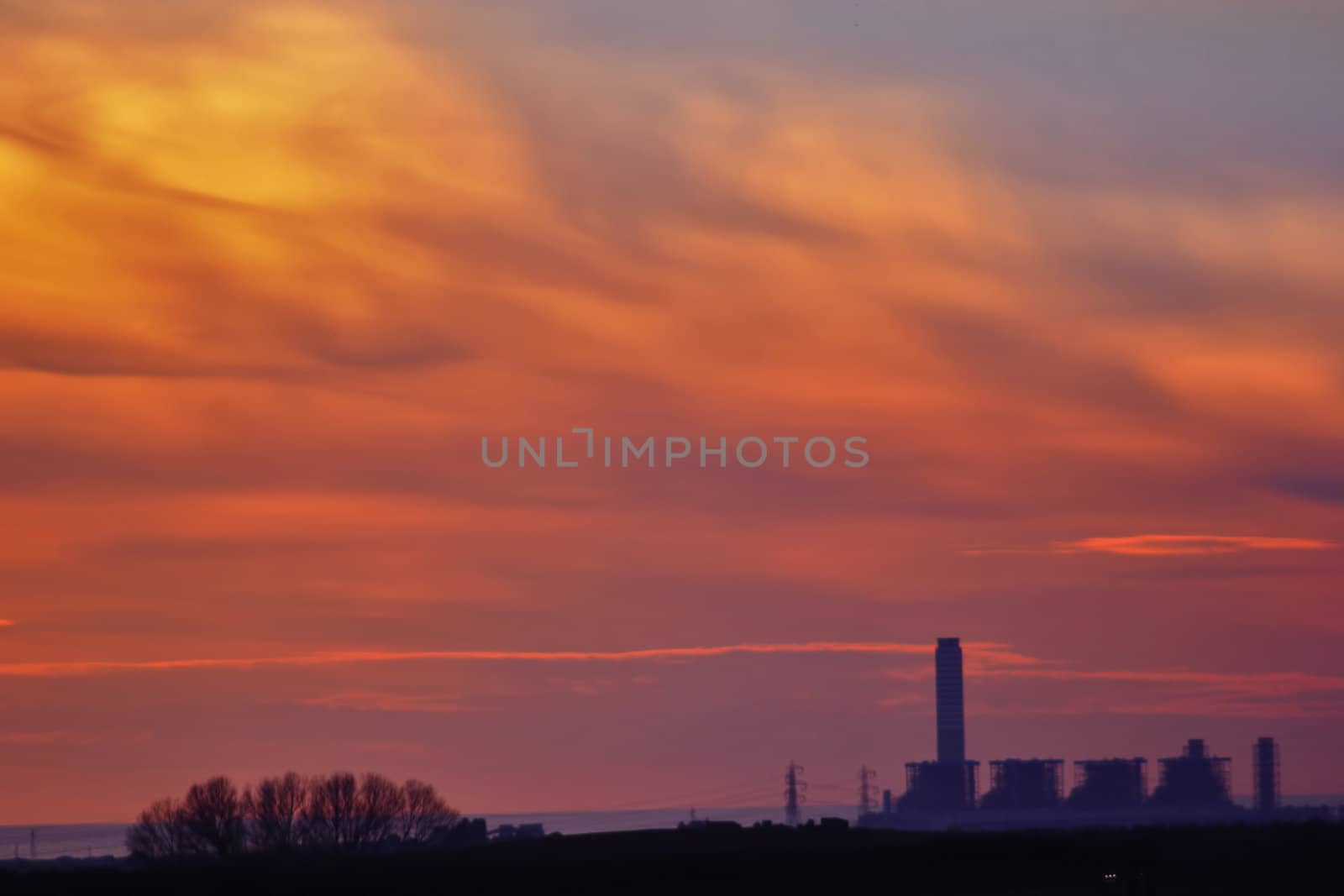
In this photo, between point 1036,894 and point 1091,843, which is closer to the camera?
point 1036,894

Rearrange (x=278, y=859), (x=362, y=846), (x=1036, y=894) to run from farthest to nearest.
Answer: (x=362, y=846)
(x=278, y=859)
(x=1036, y=894)

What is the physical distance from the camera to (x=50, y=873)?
119750 mm

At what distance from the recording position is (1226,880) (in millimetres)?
103625

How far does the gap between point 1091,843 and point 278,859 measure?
6412cm

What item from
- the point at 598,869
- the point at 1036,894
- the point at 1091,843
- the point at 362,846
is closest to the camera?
the point at 1036,894

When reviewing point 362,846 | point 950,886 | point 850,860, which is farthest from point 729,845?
point 362,846

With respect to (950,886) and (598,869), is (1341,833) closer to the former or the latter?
(950,886)

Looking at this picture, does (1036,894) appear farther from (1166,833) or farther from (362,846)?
(362,846)

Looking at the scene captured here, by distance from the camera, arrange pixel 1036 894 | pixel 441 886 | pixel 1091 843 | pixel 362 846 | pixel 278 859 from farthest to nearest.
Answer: pixel 362 846, pixel 278 859, pixel 1091 843, pixel 441 886, pixel 1036 894

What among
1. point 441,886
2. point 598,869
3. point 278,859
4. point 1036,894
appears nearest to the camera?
point 1036,894

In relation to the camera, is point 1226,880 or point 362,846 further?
point 362,846

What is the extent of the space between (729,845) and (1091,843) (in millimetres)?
26779

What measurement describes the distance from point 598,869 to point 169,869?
36971 millimetres

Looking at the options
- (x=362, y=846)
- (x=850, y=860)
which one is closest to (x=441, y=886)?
(x=850, y=860)
